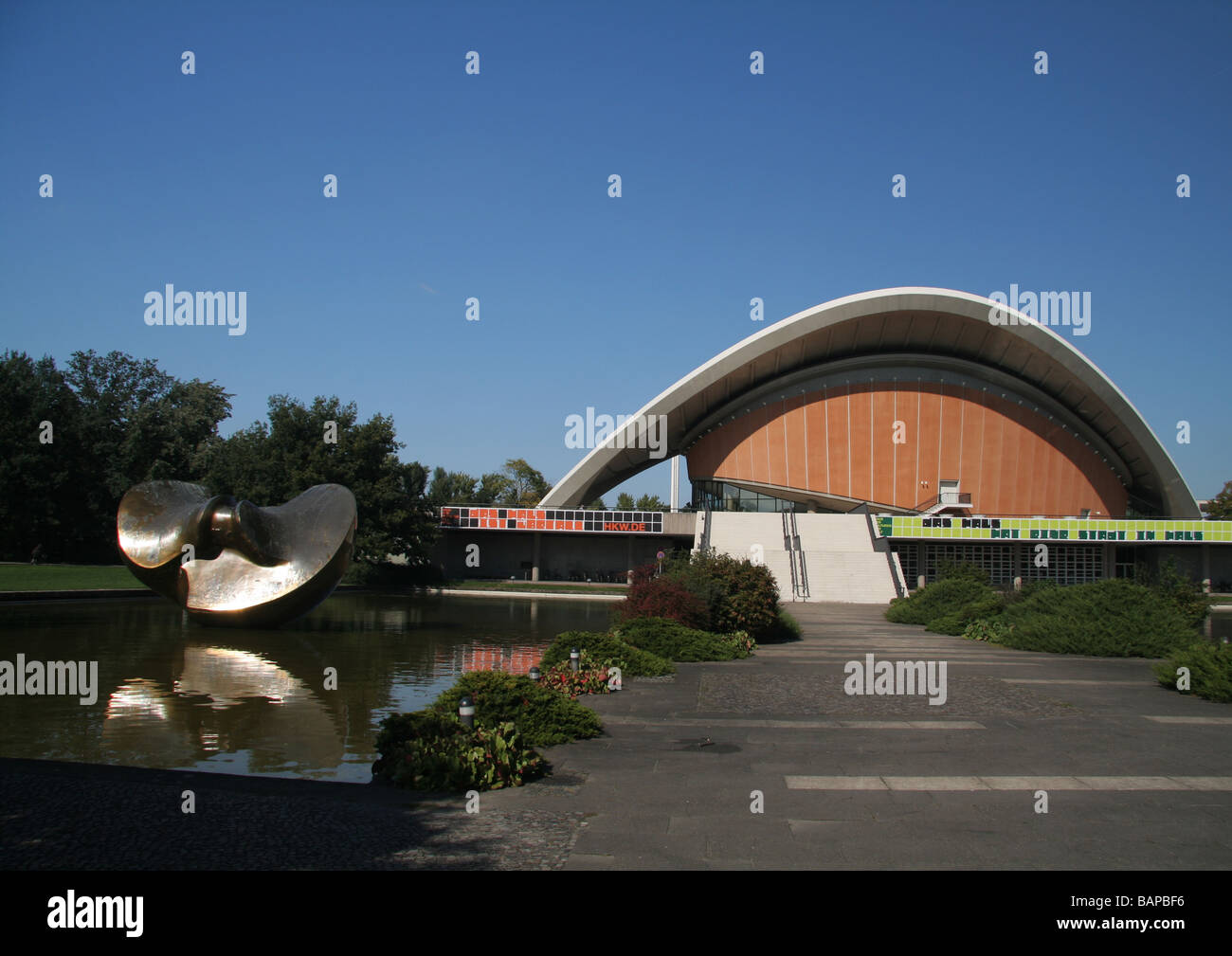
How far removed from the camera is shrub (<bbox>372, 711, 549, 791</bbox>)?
7500mm

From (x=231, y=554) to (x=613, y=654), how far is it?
10.3 metres

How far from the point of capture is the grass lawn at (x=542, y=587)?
42.0 m

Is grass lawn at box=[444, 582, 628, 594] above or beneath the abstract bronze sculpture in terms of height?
beneath

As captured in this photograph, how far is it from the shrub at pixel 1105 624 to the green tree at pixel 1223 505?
58.6 metres

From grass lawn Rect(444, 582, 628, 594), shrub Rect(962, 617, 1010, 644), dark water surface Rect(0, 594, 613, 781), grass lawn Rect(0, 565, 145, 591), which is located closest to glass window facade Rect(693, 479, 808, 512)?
grass lawn Rect(444, 582, 628, 594)

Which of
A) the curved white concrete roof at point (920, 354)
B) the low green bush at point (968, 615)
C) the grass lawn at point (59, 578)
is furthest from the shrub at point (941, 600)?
the grass lawn at point (59, 578)

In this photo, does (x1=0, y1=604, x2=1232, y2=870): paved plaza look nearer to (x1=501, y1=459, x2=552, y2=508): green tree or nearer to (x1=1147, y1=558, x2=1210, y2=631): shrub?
(x1=1147, y1=558, x2=1210, y2=631): shrub

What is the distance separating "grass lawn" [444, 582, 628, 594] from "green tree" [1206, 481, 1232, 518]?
5093 centimetres

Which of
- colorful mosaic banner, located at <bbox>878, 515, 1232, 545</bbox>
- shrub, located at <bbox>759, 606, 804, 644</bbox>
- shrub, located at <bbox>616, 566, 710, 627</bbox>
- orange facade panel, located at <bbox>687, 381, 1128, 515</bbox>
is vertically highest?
orange facade panel, located at <bbox>687, 381, 1128, 515</bbox>

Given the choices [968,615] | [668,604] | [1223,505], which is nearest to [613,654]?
[668,604]

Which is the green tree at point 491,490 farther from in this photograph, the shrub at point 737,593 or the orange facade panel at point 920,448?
the shrub at point 737,593

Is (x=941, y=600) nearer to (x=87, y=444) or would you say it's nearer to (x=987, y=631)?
(x=987, y=631)
